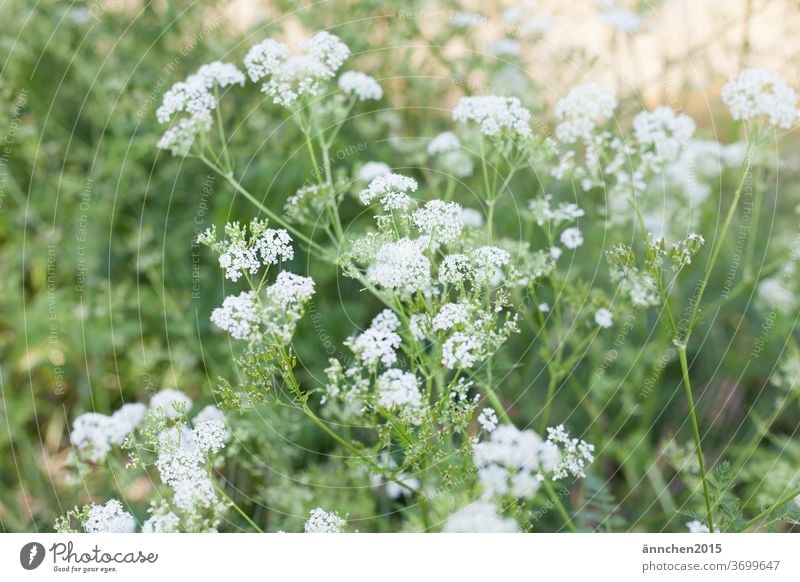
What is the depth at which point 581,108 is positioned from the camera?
183 cm

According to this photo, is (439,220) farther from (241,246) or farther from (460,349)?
(241,246)

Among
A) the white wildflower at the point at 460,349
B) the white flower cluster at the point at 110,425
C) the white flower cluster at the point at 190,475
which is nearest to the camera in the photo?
the white wildflower at the point at 460,349

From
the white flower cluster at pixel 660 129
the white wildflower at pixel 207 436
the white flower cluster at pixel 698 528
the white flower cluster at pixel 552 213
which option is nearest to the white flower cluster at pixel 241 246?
the white wildflower at pixel 207 436

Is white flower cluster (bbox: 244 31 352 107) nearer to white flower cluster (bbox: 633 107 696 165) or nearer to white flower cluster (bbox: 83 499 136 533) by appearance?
white flower cluster (bbox: 633 107 696 165)

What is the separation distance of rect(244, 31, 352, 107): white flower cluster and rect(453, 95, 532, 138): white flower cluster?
30 cm

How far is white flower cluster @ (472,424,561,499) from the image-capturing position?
6.09 ft

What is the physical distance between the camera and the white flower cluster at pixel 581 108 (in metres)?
1.81

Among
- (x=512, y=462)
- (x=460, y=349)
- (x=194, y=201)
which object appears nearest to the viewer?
(x=460, y=349)

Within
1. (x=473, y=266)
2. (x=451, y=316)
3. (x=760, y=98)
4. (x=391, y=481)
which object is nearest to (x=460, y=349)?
(x=451, y=316)

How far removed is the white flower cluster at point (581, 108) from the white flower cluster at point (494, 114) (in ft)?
0.49

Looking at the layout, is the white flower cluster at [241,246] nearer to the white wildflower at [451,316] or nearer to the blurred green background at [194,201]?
the white wildflower at [451,316]

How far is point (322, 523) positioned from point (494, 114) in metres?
0.98
